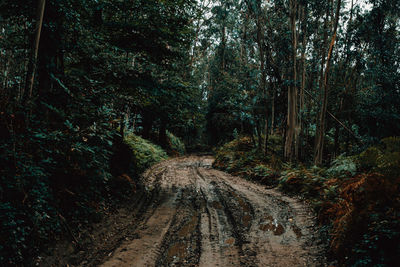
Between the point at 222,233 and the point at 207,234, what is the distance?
0.31 metres

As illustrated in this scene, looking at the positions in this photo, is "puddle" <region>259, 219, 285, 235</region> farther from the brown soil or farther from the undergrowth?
the undergrowth

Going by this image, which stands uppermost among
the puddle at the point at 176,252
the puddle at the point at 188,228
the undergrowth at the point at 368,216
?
the undergrowth at the point at 368,216

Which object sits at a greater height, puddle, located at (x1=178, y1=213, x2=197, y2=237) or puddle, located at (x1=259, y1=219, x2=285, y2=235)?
puddle, located at (x1=259, y1=219, x2=285, y2=235)

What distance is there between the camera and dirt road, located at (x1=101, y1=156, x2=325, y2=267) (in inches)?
155

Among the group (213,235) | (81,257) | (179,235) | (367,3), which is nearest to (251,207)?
(213,235)

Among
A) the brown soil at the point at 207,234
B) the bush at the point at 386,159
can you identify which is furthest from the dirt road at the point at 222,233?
the bush at the point at 386,159

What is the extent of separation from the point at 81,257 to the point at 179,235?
1.73 metres

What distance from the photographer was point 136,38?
6848 millimetres

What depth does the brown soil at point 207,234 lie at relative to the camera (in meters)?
3.93

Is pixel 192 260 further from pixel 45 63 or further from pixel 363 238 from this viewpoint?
pixel 45 63

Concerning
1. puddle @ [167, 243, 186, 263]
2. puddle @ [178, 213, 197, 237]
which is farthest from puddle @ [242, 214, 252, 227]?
puddle @ [167, 243, 186, 263]

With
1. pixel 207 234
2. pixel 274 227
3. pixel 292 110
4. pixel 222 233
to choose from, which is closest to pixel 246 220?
pixel 274 227

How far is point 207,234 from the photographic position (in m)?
4.86

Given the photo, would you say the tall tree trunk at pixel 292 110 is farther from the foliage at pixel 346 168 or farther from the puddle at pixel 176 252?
the puddle at pixel 176 252
